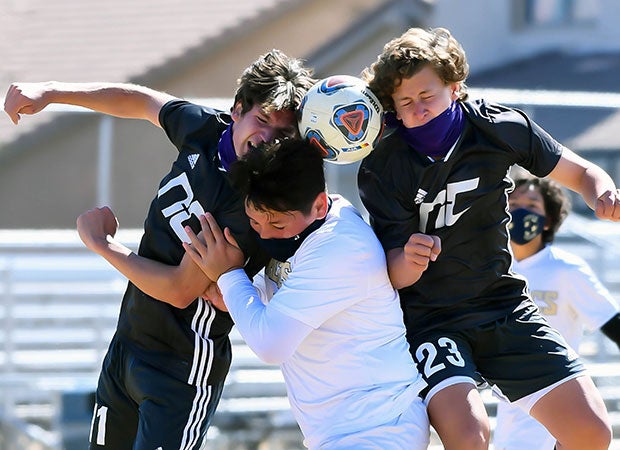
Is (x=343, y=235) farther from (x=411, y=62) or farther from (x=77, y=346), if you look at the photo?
(x=77, y=346)

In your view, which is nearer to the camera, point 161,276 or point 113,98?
point 161,276

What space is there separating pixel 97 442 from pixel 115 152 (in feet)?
29.1

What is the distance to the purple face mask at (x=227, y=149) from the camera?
385 cm

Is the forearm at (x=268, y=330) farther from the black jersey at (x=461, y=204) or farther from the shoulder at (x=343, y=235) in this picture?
the black jersey at (x=461, y=204)

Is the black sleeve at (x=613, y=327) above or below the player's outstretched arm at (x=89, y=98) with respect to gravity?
below

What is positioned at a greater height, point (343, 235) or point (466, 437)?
point (343, 235)

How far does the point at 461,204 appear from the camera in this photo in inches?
151

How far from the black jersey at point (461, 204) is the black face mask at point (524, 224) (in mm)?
1162

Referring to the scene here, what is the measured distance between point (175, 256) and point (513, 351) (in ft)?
3.93

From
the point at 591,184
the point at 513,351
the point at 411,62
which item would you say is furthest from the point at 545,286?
the point at 411,62

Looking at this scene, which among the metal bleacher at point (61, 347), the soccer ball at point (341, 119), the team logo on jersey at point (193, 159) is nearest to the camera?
the soccer ball at point (341, 119)

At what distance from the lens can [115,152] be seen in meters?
12.8

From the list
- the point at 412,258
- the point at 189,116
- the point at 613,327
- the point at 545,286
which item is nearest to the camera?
the point at 412,258

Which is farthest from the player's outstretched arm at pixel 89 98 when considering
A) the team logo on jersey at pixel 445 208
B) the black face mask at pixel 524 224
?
the black face mask at pixel 524 224
